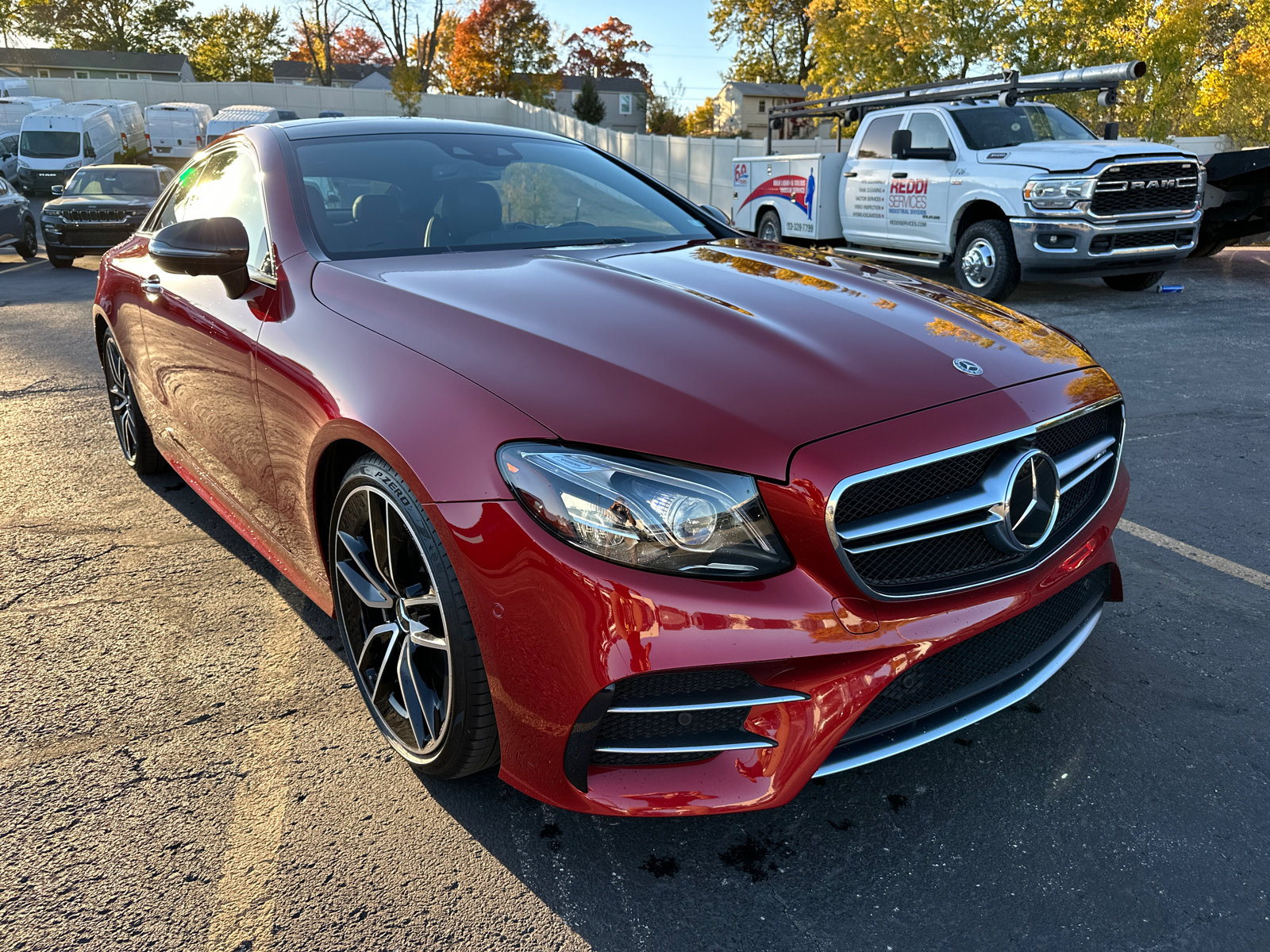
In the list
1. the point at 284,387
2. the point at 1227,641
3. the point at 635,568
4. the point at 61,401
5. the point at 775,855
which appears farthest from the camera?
the point at 61,401

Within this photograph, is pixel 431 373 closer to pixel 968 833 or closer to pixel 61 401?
pixel 968 833

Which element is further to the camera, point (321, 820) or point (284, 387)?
point (284, 387)

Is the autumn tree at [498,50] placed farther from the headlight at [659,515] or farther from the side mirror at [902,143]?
Result: the headlight at [659,515]

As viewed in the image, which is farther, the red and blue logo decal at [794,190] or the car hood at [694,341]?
the red and blue logo decal at [794,190]

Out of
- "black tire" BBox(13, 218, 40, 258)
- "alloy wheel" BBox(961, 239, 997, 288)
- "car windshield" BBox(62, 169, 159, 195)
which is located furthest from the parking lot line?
"black tire" BBox(13, 218, 40, 258)

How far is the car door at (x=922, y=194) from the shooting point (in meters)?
10.2

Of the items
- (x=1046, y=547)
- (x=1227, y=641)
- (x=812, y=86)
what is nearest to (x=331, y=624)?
(x=1046, y=547)

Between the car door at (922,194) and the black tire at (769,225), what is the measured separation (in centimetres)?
232

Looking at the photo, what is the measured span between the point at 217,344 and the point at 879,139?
10.1m

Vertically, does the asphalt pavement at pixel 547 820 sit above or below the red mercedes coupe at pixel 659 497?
below

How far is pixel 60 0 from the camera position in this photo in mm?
74375

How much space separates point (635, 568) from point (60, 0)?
305 ft

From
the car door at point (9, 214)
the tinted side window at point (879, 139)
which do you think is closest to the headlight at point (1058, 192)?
the tinted side window at point (879, 139)

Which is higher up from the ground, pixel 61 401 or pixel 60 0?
pixel 60 0
